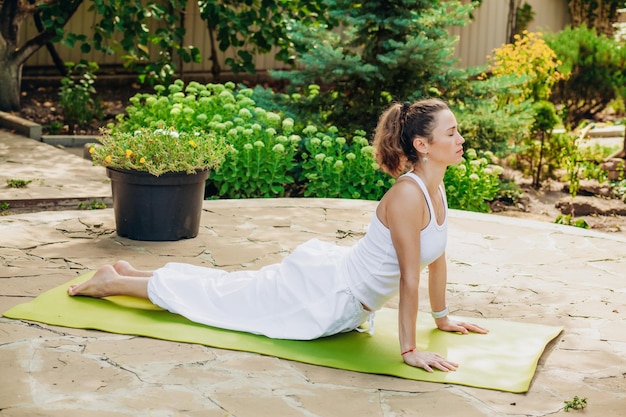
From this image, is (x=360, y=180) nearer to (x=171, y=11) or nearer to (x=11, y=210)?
(x=11, y=210)

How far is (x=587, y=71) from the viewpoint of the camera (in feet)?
44.5

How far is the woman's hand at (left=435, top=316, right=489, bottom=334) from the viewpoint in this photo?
4518 mm

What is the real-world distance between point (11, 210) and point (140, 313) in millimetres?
2846

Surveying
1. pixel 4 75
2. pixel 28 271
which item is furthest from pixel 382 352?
pixel 4 75

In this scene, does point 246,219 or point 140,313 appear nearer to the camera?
point 140,313

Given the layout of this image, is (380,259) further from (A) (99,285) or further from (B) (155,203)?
(B) (155,203)

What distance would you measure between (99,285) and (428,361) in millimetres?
1726

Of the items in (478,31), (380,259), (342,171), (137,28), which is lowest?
(342,171)

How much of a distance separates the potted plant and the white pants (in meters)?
1.34

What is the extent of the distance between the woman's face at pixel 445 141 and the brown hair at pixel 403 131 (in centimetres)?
2

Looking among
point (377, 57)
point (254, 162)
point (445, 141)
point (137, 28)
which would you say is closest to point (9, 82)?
point (137, 28)

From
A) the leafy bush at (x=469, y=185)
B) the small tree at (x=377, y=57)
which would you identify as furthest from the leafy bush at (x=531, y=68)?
the leafy bush at (x=469, y=185)

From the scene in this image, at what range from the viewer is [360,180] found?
819cm

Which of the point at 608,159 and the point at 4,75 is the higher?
A: the point at 4,75
